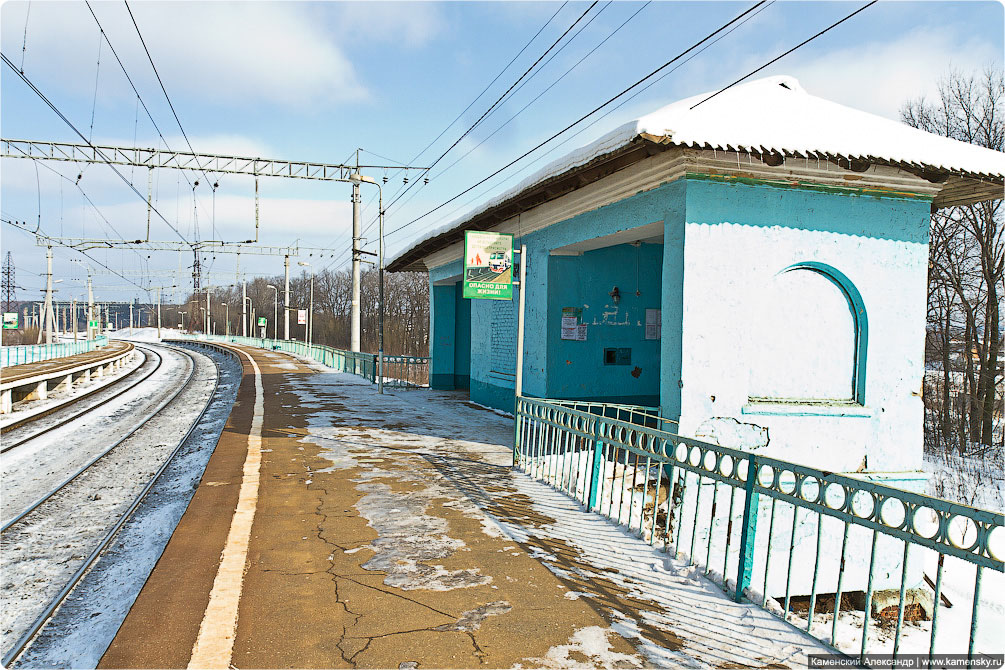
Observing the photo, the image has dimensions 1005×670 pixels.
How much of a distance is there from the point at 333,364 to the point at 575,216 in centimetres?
2365

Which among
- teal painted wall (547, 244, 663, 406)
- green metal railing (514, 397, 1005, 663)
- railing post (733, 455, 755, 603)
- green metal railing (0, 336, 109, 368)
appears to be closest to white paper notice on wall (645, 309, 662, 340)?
teal painted wall (547, 244, 663, 406)

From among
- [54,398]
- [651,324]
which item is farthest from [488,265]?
[54,398]

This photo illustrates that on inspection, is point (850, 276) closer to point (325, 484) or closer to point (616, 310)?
point (616, 310)

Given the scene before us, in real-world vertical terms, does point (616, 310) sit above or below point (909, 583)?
above

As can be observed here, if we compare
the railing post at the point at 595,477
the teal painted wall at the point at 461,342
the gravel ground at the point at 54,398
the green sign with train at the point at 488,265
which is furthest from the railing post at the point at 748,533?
the gravel ground at the point at 54,398

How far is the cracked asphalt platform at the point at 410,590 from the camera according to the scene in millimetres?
3422

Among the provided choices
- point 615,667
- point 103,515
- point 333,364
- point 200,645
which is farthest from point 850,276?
point 333,364

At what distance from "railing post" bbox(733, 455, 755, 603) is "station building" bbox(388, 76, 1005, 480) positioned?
3310mm

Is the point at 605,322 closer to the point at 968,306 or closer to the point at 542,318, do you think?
the point at 542,318

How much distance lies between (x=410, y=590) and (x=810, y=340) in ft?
20.4

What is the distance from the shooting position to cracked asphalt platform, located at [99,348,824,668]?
342 centimetres

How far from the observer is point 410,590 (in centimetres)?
419

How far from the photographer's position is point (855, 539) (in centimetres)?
808

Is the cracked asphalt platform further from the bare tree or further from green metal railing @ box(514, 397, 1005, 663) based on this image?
the bare tree
